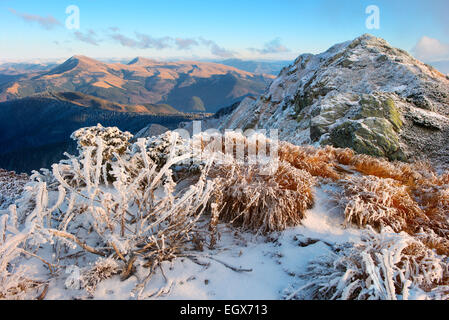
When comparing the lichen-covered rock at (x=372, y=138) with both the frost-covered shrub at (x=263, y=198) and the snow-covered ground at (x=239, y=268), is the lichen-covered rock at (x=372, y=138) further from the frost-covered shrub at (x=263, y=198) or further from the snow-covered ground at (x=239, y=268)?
the snow-covered ground at (x=239, y=268)

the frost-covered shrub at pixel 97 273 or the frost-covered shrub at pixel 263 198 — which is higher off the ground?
the frost-covered shrub at pixel 263 198

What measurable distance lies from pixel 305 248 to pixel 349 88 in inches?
528

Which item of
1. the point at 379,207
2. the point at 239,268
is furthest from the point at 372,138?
the point at 239,268

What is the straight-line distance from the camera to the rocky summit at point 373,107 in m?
8.71

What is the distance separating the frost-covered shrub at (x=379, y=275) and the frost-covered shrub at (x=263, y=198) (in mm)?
893

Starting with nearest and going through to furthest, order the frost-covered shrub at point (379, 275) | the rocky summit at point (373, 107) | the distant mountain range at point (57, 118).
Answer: the frost-covered shrub at point (379, 275)
the rocky summit at point (373, 107)
the distant mountain range at point (57, 118)

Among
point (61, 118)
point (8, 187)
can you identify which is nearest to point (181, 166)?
point (8, 187)

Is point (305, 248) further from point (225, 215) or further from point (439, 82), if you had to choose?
point (439, 82)

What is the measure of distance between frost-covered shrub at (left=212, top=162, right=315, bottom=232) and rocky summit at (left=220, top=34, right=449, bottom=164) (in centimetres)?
579

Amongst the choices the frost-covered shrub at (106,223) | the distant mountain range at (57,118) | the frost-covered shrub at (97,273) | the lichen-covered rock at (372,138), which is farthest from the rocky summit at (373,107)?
the distant mountain range at (57,118)

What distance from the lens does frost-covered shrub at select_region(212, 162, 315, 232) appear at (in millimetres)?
3510

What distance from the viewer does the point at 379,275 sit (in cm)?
212

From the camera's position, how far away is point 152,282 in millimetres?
2547

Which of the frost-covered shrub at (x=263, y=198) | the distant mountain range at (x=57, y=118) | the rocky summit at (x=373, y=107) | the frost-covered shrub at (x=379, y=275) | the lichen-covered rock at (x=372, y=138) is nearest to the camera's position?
the frost-covered shrub at (x=379, y=275)
